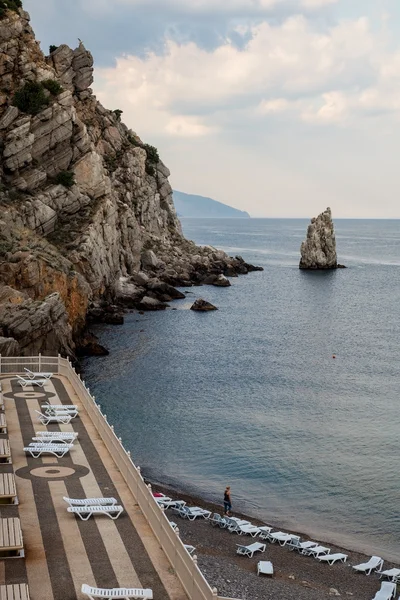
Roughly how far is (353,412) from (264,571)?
27218 mm

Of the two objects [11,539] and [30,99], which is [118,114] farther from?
[11,539]

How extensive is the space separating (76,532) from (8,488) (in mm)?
3095

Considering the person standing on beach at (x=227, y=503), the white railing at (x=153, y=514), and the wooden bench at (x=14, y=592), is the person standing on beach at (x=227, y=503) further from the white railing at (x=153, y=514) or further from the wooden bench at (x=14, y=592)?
the wooden bench at (x=14, y=592)

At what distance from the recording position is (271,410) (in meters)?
54.0

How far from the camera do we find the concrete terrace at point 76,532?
61.1 feet

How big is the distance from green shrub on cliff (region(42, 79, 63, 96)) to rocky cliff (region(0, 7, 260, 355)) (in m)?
0.14

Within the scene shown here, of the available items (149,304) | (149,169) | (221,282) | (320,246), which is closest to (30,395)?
(149,304)

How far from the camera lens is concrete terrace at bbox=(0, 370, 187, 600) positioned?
1862 cm

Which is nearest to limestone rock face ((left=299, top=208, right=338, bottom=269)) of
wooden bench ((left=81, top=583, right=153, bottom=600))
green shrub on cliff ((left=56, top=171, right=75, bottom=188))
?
green shrub on cliff ((left=56, top=171, right=75, bottom=188))

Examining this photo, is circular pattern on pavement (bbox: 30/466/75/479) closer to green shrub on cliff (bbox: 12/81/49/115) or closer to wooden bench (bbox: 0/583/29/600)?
wooden bench (bbox: 0/583/29/600)

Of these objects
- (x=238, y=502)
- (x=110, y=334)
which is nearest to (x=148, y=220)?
(x=110, y=334)

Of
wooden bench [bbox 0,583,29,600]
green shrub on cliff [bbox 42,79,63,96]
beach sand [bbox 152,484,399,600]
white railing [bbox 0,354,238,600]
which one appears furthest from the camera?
green shrub on cliff [bbox 42,79,63,96]

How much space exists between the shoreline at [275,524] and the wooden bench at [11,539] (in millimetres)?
→ 17795

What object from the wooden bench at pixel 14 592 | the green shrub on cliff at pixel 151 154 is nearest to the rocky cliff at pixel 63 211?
the green shrub on cliff at pixel 151 154
